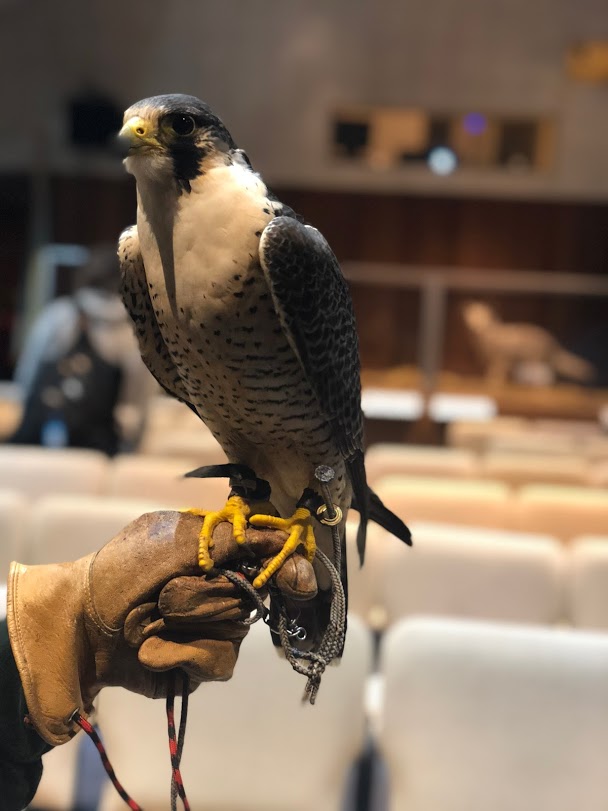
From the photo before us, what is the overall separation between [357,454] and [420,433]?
11.3 ft

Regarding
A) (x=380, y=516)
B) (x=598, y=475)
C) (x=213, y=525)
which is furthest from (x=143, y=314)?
(x=598, y=475)

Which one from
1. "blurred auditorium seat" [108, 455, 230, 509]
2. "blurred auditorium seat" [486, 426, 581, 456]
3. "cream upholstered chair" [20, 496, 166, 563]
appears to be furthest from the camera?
"blurred auditorium seat" [486, 426, 581, 456]

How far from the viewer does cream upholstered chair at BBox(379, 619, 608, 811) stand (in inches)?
57.2

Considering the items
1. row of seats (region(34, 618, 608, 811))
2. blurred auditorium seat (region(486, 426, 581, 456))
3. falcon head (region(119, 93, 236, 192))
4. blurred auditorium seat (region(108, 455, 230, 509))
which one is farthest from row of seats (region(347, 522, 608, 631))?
blurred auditorium seat (region(486, 426, 581, 456))

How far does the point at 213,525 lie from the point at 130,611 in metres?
0.11

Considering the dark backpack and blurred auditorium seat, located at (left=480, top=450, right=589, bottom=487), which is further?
blurred auditorium seat, located at (left=480, top=450, right=589, bottom=487)

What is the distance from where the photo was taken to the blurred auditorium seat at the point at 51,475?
246 centimetres

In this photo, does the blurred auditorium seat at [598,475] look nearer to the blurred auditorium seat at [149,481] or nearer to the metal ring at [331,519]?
the blurred auditorium seat at [149,481]

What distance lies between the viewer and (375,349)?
441 cm

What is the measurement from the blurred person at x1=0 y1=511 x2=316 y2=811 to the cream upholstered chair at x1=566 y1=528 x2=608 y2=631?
4.33ft

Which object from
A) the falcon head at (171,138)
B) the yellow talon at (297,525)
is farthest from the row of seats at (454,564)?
the falcon head at (171,138)

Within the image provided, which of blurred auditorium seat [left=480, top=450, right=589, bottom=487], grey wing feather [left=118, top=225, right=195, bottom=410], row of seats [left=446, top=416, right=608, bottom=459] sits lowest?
row of seats [left=446, top=416, right=608, bottom=459]

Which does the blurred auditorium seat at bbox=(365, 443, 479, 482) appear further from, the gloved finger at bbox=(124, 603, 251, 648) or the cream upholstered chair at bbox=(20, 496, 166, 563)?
the gloved finger at bbox=(124, 603, 251, 648)

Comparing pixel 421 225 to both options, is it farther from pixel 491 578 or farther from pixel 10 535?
pixel 10 535
